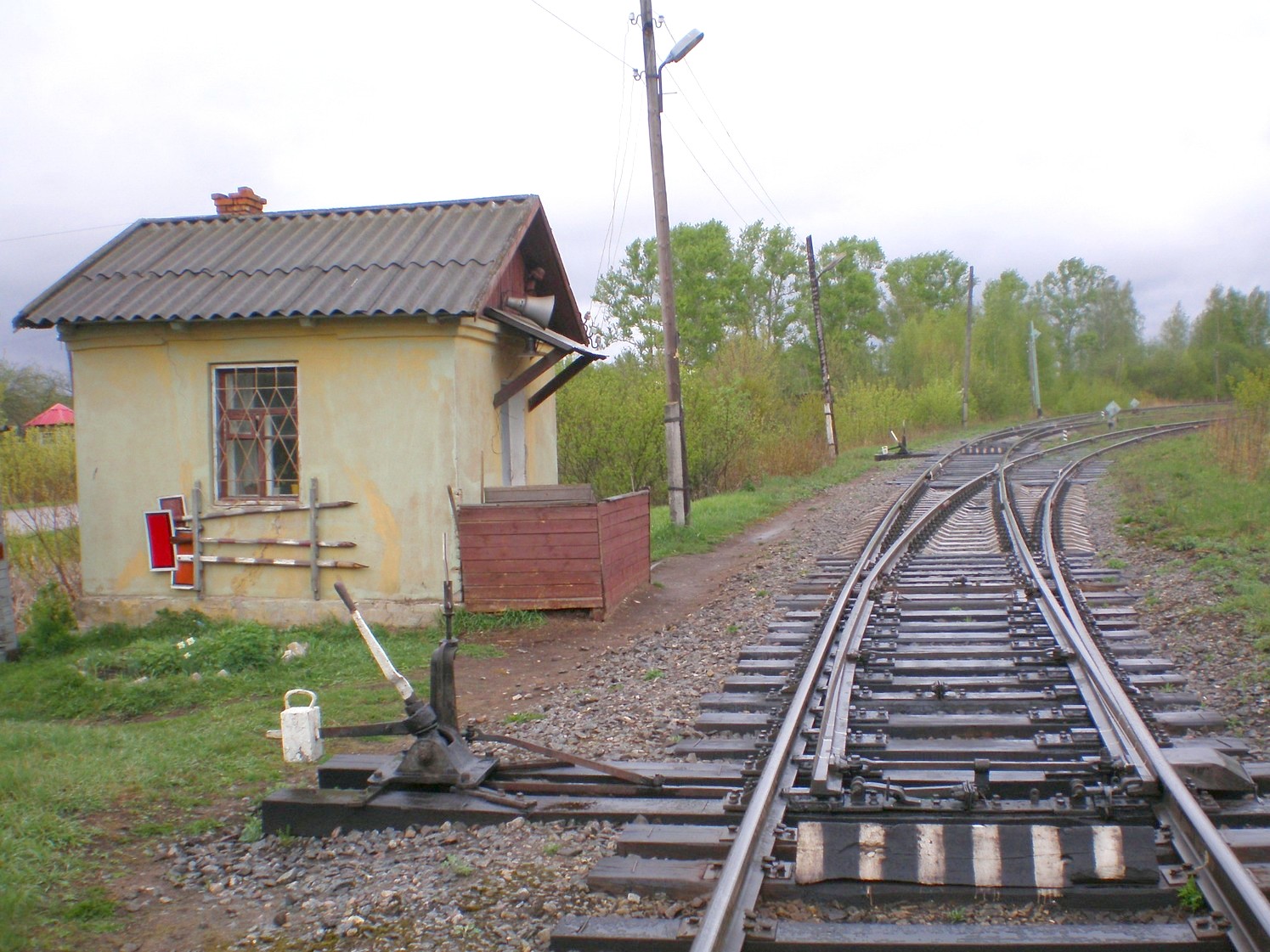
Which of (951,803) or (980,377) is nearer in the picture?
(951,803)

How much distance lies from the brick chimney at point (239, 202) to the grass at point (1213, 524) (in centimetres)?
1162

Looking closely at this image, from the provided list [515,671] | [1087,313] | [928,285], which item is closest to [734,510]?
[515,671]

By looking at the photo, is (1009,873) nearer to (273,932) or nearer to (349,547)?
(273,932)

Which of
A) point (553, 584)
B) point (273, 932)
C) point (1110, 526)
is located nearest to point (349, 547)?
point (553, 584)

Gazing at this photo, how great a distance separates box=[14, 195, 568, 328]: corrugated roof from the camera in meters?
10.1

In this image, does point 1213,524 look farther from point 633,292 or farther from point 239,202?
point 633,292

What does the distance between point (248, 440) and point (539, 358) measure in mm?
3631

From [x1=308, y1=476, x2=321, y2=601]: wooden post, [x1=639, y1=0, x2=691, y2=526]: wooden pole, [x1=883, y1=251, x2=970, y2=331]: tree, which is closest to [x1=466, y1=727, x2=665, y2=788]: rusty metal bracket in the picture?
[x1=308, y1=476, x2=321, y2=601]: wooden post

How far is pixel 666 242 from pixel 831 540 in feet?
17.8

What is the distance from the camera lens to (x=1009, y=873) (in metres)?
3.77

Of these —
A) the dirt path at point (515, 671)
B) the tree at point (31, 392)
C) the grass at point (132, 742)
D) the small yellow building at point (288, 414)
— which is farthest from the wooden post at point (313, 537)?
the tree at point (31, 392)

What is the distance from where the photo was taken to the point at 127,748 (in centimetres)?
631

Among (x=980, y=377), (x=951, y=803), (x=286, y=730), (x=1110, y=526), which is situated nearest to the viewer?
(x=951, y=803)

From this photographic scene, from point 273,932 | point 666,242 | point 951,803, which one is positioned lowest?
point 273,932
